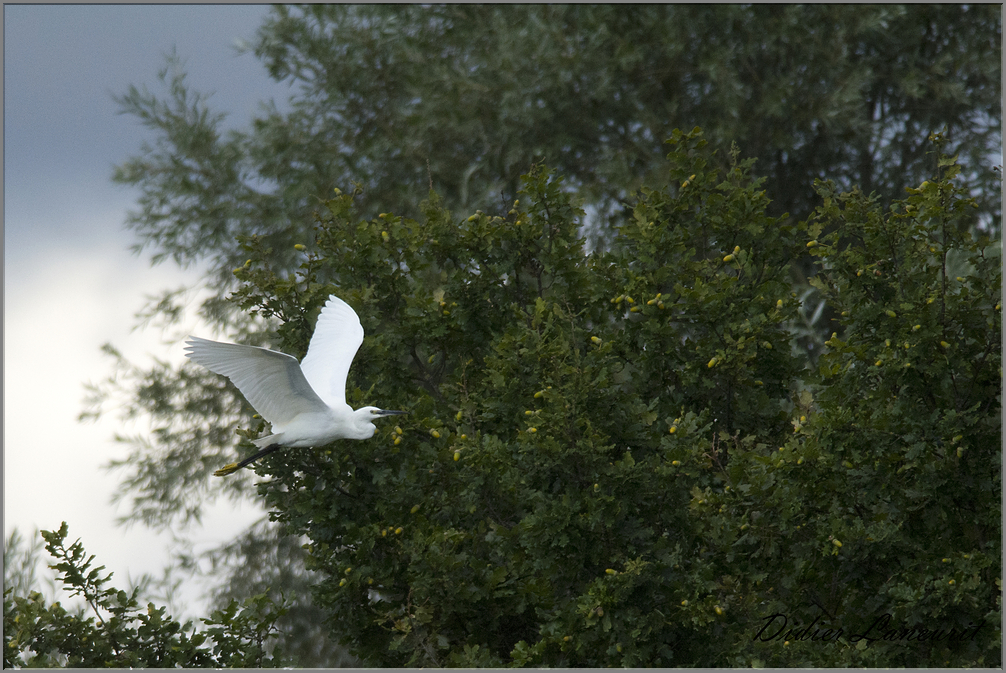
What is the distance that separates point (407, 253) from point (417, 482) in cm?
177

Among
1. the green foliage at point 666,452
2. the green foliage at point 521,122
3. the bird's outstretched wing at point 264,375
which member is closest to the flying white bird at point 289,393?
the bird's outstretched wing at point 264,375

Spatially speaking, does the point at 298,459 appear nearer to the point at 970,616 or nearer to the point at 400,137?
the point at 970,616

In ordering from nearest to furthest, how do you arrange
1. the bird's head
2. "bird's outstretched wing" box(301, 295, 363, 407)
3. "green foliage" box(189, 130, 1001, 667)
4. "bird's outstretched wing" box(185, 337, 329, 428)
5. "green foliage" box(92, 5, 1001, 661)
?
"bird's outstretched wing" box(185, 337, 329, 428)
"green foliage" box(189, 130, 1001, 667)
the bird's head
"bird's outstretched wing" box(301, 295, 363, 407)
"green foliage" box(92, 5, 1001, 661)

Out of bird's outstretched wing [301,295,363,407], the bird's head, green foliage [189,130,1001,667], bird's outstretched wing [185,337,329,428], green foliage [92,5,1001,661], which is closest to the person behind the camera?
bird's outstretched wing [185,337,329,428]

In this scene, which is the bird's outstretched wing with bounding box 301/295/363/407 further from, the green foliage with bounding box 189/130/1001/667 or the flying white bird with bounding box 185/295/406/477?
the green foliage with bounding box 189/130/1001/667

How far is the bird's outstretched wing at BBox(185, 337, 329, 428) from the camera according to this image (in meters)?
5.45

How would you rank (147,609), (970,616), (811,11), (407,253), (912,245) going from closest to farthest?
(970,616) < (147,609) < (912,245) < (407,253) < (811,11)

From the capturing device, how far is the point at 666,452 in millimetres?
6152

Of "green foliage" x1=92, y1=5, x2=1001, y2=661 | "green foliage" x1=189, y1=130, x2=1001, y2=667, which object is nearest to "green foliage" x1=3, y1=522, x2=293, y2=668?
"green foliage" x1=189, y1=130, x2=1001, y2=667

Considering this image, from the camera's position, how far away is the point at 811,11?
12.8 meters

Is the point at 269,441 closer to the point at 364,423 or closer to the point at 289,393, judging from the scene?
the point at 289,393

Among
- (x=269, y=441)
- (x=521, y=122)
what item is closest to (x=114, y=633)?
(x=269, y=441)

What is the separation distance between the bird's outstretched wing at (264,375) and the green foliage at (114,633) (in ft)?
3.81

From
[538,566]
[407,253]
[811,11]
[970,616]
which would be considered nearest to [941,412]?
[970,616]
